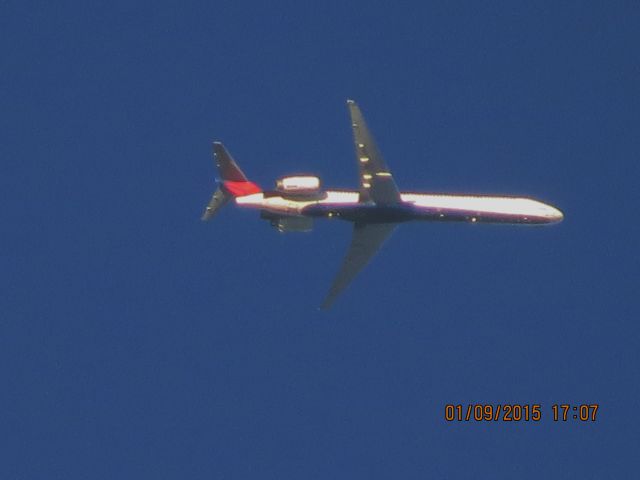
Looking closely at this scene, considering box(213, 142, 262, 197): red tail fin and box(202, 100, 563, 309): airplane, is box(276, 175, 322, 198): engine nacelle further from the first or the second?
box(213, 142, 262, 197): red tail fin

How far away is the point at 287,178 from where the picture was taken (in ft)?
229

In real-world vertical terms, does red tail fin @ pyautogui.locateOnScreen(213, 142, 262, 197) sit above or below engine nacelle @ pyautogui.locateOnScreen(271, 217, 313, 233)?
above

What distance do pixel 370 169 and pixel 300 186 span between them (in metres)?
4.74

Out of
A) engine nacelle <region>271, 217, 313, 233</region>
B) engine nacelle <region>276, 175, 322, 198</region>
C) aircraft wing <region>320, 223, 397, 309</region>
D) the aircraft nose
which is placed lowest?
aircraft wing <region>320, 223, 397, 309</region>

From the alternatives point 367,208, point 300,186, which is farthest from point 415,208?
point 300,186

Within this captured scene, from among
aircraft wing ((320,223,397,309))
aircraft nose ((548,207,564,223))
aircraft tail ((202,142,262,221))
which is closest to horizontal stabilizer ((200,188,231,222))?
aircraft tail ((202,142,262,221))

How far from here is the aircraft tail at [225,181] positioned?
240 ft

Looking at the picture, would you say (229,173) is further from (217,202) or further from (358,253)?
(358,253)

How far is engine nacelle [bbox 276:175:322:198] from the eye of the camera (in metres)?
69.6

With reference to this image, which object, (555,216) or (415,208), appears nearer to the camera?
(415,208)

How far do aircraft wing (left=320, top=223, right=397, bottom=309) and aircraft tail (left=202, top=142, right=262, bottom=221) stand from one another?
24.6 feet

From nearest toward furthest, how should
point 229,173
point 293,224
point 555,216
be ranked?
point 293,224, point 555,216, point 229,173

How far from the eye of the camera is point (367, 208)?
69312mm

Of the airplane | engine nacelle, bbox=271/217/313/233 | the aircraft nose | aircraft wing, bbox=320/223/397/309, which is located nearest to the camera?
the airplane
